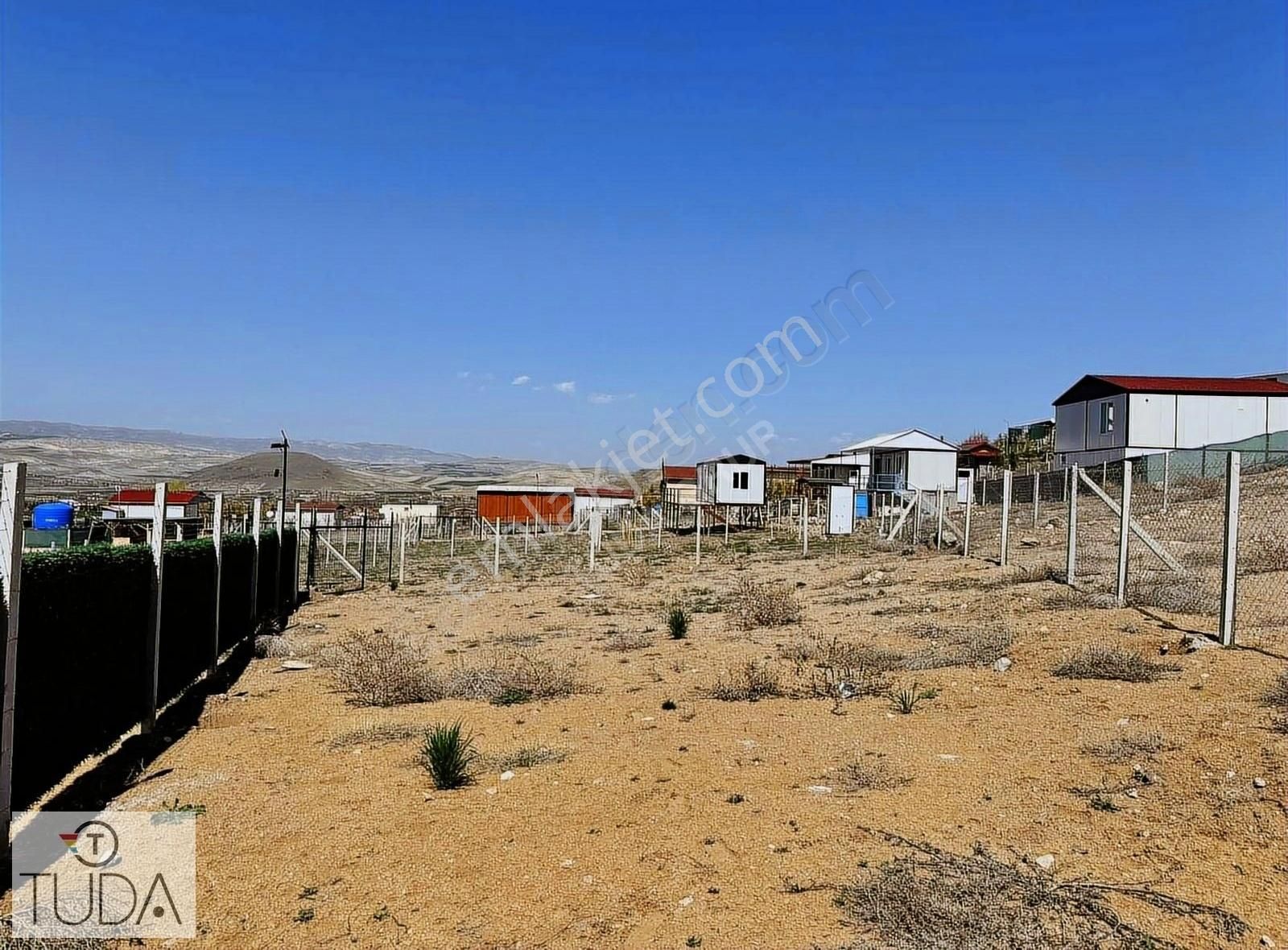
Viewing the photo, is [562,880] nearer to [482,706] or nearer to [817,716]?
[817,716]

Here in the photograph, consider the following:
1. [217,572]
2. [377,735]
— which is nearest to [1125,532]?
[377,735]

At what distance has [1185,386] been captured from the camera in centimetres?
3809

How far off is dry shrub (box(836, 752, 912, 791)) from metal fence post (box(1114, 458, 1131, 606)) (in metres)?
6.07

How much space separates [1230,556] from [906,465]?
136ft

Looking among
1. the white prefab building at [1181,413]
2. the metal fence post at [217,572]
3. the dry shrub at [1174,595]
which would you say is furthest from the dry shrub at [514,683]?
the white prefab building at [1181,413]

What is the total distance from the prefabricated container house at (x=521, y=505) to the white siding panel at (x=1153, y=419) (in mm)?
31070

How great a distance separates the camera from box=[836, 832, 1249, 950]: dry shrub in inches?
131

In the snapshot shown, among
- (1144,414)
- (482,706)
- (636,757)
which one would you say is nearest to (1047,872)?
(636,757)

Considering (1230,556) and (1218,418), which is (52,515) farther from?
(1218,418)

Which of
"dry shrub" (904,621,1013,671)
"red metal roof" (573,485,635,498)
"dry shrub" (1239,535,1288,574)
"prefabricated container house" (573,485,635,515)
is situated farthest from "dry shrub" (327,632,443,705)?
"red metal roof" (573,485,635,498)

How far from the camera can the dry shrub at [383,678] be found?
824 cm

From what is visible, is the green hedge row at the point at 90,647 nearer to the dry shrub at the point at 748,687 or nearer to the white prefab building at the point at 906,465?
the dry shrub at the point at 748,687

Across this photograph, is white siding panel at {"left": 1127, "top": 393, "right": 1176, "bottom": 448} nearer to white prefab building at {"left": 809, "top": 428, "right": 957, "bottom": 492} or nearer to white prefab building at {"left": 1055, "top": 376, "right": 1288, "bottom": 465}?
white prefab building at {"left": 1055, "top": 376, "right": 1288, "bottom": 465}

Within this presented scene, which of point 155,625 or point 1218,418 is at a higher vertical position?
point 1218,418
